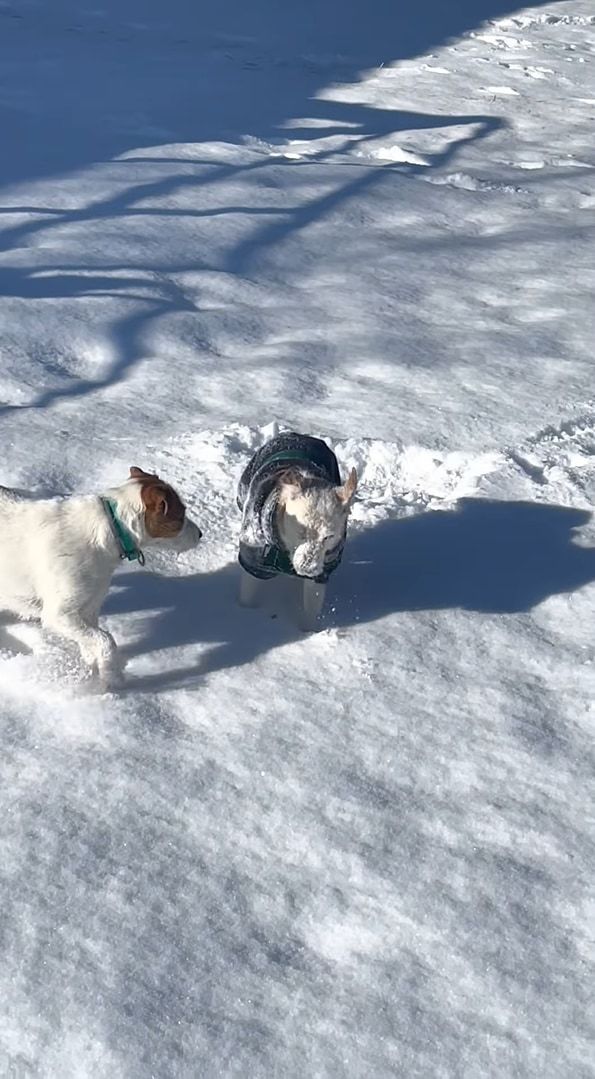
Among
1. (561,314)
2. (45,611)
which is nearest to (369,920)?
(45,611)

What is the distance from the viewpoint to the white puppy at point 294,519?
331 cm

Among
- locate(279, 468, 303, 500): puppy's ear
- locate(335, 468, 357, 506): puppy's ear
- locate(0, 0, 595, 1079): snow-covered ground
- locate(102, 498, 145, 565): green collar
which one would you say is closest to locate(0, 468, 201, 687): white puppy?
locate(102, 498, 145, 565): green collar

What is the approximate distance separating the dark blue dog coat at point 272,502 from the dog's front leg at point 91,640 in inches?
19.2

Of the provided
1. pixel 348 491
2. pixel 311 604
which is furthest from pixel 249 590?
pixel 348 491

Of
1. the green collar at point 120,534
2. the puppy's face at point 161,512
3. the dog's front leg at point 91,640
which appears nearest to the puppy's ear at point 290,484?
the puppy's face at point 161,512

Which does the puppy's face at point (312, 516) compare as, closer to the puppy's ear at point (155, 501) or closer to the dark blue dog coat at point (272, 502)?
the dark blue dog coat at point (272, 502)

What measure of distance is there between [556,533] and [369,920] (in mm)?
1940

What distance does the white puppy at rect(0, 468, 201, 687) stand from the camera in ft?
10.6

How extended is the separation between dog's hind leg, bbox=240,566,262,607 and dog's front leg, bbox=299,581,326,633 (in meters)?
0.15

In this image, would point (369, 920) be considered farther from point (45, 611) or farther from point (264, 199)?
point (264, 199)

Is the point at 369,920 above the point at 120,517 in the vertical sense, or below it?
below

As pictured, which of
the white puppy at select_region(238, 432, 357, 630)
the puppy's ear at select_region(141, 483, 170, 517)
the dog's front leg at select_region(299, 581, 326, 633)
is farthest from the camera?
the dog's front leg at select_region(299, 581, 326, 633)

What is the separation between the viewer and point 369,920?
8.77 feet

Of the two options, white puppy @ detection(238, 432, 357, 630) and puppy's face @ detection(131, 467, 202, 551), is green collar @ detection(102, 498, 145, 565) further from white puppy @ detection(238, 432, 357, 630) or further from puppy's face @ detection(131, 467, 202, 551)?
white puppy @ detection(238, 432, 357, 630)
